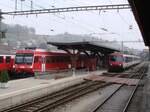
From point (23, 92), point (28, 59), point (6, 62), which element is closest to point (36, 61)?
point (28, 59)

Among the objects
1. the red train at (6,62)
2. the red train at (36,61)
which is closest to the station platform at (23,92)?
the red train at (36,61)

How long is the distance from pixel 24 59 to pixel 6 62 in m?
2.17

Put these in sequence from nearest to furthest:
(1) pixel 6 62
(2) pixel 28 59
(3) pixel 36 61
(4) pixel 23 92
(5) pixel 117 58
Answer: (4) pixel 23 92, (2) pixel 28 59, (3) pixel 36 61, (1) pixel 6 62, (5) pixel 117 58

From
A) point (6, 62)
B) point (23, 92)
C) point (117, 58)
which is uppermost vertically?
point (117, 58)

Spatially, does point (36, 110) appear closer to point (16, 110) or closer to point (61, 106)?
point (16, 110)

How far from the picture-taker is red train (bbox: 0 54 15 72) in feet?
108

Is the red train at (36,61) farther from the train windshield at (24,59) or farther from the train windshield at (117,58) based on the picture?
the train windshield at (117,58)

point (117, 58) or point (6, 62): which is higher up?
point (117, 58)

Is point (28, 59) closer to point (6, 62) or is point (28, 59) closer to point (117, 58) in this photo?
point (6, 62)

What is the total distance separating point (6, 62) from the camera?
34.1 meters

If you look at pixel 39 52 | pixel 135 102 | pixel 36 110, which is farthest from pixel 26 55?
pixel 36 110

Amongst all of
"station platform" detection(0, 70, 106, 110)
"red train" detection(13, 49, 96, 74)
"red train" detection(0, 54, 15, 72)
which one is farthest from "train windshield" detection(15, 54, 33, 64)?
"station platform" detection(0, 70, 106, 110)

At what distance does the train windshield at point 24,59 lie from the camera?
32969mm

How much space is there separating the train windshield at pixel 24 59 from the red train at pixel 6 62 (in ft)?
3.44
